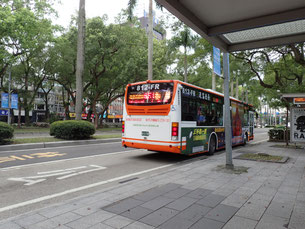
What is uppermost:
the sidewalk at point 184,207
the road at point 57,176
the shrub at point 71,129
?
the shrub at point 71,129

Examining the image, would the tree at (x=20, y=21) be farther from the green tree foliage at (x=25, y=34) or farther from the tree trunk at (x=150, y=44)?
the tree trunk at (x=150, y=44)

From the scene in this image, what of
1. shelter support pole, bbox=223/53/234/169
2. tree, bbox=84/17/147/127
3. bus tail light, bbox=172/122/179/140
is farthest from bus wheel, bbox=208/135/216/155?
tree, bbox=84/17/147/127

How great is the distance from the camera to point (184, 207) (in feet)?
12.8

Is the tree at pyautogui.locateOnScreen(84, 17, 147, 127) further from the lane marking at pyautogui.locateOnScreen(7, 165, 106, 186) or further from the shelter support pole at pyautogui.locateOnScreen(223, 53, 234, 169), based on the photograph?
the shelter support pole at pyautogui.locateOnScreen(223, 53, 234, 169)

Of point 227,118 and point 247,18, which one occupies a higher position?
point 247,18

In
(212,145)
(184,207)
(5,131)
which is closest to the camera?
(184,207)

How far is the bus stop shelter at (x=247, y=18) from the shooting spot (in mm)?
4227

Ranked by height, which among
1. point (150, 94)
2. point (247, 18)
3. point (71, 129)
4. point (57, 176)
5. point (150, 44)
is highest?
point (150, 44)

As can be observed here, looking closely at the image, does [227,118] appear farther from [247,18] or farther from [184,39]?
[184,39]

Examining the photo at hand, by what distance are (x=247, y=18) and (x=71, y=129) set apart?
499 inches

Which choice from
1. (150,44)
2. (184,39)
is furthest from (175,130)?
(184,39)

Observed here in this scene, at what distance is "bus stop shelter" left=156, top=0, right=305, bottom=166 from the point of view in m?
4.23

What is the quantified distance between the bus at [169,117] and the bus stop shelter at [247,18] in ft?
10.2

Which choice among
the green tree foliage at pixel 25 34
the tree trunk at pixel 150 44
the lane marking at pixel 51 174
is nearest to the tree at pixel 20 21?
the green tree foliage at pixel 25 34
